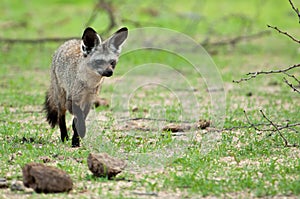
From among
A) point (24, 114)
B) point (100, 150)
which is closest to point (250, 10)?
point (24, 114)

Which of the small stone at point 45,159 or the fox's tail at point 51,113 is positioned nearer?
the small stone at point 45,159

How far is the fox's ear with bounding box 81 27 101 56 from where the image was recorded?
740 cm

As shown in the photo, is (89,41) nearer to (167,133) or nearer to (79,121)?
(79,121)

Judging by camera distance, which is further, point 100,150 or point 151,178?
point 100,150

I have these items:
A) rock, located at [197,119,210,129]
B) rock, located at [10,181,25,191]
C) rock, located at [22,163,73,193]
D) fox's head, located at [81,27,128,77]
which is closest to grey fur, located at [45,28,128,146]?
fox's head, located at [81,27,128,77]

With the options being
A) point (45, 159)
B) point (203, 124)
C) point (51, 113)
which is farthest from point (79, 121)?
point (203, 124)

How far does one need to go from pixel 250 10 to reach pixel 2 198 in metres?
15.4

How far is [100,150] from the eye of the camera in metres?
7.00

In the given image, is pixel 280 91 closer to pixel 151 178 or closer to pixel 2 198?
pixel 151 178

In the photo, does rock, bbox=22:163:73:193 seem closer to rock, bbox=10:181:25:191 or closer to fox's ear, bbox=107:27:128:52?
rock, bbox=10:181:25:191

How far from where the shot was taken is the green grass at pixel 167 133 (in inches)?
226

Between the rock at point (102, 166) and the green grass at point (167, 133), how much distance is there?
7 centimetres

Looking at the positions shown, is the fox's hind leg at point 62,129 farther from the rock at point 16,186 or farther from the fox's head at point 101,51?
the rock at point 16,186

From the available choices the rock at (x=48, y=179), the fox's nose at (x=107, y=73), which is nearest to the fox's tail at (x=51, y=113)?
the fox's nose at (x=107, y=73)
